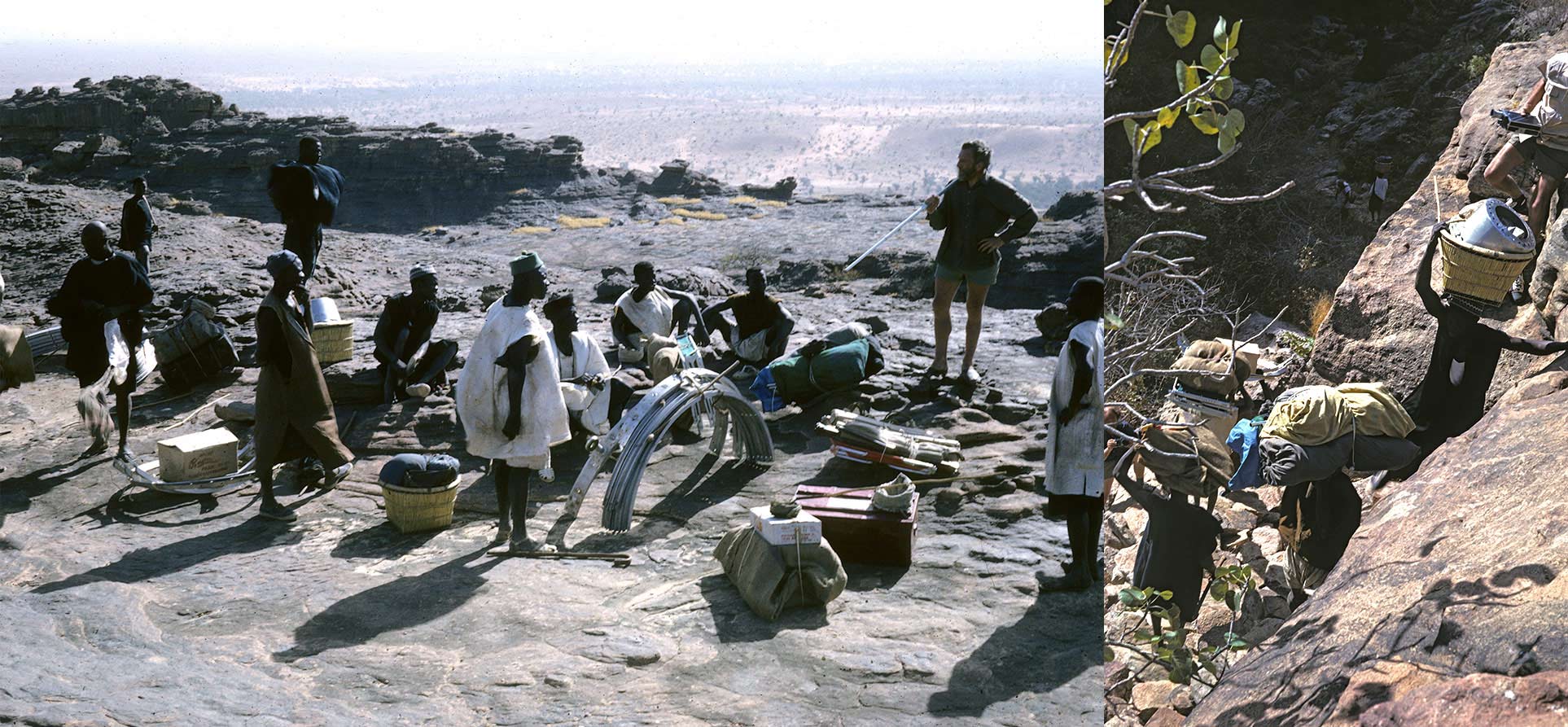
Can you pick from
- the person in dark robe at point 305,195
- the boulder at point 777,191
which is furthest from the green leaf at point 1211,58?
the boulder at point 777,191

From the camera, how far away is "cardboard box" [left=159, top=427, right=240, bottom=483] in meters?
6.52

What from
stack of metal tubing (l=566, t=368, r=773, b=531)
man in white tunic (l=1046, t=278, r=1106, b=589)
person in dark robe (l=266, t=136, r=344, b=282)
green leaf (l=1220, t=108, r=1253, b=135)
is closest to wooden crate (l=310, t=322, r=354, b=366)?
person in dark robe (l=266, t=136, r=344, b=282)

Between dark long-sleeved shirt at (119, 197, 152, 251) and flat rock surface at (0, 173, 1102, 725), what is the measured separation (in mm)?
1622

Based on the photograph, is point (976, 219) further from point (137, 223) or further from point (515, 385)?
point (137, 223)

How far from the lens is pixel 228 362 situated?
868 centimetres

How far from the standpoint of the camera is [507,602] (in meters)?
5.14

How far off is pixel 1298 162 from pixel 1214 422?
0.83 meters

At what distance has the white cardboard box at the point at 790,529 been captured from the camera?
16.3 ft

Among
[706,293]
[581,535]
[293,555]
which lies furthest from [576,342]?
[706,293]

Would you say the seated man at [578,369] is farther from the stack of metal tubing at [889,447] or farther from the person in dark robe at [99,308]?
the person in dark robe at [99,308]

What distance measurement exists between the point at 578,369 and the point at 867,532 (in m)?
2.09

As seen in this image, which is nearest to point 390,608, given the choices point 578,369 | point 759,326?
point 578,369

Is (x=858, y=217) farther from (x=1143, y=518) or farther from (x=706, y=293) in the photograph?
(x=1143, y=518)

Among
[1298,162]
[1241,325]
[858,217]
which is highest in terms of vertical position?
[1298,162]
